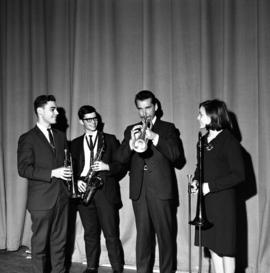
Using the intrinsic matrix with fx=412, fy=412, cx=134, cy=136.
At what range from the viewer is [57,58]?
16.0 feet

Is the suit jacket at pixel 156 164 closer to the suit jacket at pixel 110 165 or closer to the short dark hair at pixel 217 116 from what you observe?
the suit jacket at pixel 110 165

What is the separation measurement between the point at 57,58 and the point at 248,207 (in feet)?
8.98

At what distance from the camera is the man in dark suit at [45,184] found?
147 inches

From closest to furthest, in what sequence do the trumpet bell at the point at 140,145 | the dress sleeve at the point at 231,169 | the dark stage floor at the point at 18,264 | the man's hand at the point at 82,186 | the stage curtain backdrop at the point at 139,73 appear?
the dress sleeve at the point at 231,169 < the trumpet bell at the point at 140,145 < the man's hand at the point at 82,186 < the stage curtain backdrop at the point at 139,73 < the dark stage floor at the point at 18,264

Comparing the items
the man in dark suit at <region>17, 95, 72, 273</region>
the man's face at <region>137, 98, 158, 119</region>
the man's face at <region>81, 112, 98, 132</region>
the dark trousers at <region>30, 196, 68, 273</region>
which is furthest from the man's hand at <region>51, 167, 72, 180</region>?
the man's face at <region>137, 98, 158, 119</region>

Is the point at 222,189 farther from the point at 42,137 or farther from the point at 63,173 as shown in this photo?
the point at 42,137

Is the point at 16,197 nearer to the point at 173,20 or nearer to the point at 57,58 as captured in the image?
the point at 57,58

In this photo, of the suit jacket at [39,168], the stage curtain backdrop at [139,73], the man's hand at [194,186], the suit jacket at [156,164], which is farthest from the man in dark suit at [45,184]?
the man's hand at [194,186]

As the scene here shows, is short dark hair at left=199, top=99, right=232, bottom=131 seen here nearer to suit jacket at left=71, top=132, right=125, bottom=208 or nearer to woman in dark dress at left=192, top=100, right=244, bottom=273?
woman in dark dress at left=192, top=100, right=244, bottom=273

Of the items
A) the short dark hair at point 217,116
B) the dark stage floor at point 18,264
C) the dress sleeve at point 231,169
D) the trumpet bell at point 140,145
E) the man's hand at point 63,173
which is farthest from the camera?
the dark stage floor at point 18,264

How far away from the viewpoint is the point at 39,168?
3.74 m

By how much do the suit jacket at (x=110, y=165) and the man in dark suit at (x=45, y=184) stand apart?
0.27 m

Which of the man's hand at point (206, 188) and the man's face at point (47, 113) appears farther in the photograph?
the man's face at point (47, 113)

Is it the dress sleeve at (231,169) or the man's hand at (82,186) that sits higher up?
the dress sleeve at (231,169)
